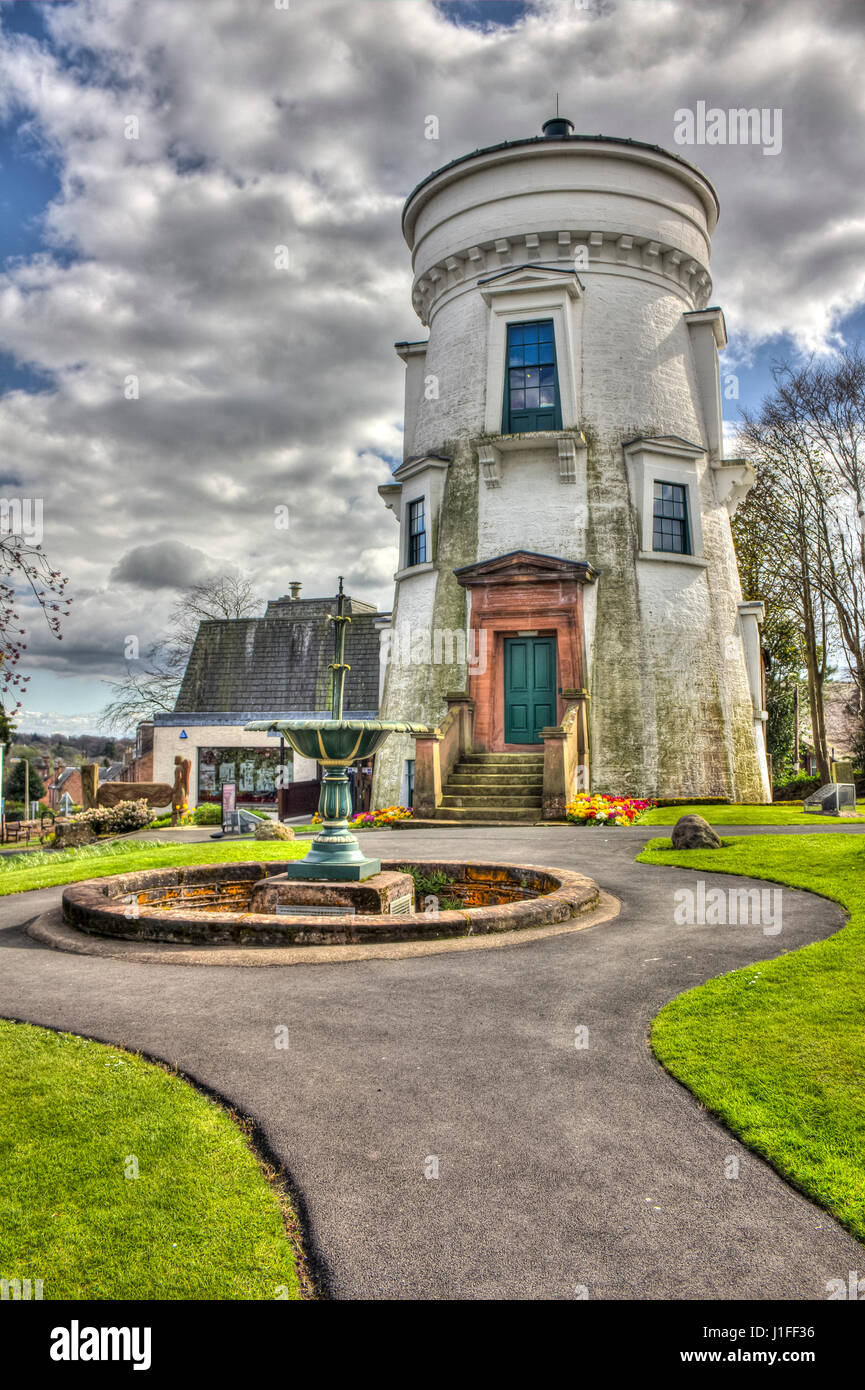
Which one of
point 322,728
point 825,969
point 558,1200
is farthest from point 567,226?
point 558,1200

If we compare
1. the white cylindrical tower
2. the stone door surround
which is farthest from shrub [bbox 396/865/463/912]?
the stone door surround

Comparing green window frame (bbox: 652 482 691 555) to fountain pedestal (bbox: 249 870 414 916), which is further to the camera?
green window frame (bbox: 652 482 691 555)

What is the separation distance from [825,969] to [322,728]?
4.69m

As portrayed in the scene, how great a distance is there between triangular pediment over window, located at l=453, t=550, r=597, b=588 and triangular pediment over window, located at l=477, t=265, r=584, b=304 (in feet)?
20.8

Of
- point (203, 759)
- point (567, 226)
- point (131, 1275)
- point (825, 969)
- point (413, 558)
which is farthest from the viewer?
point (203, 759)

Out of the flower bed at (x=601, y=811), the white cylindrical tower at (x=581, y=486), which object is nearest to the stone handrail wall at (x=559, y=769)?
the flower bed at (x=601, y=811)

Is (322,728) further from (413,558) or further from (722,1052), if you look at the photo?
(413,558)

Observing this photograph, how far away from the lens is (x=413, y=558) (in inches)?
896

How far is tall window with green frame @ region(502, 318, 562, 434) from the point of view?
20906mm

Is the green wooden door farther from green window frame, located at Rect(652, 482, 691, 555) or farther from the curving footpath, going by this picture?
the curving footpath

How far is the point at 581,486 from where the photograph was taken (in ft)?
67.4

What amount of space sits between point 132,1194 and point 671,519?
20.3 metres
